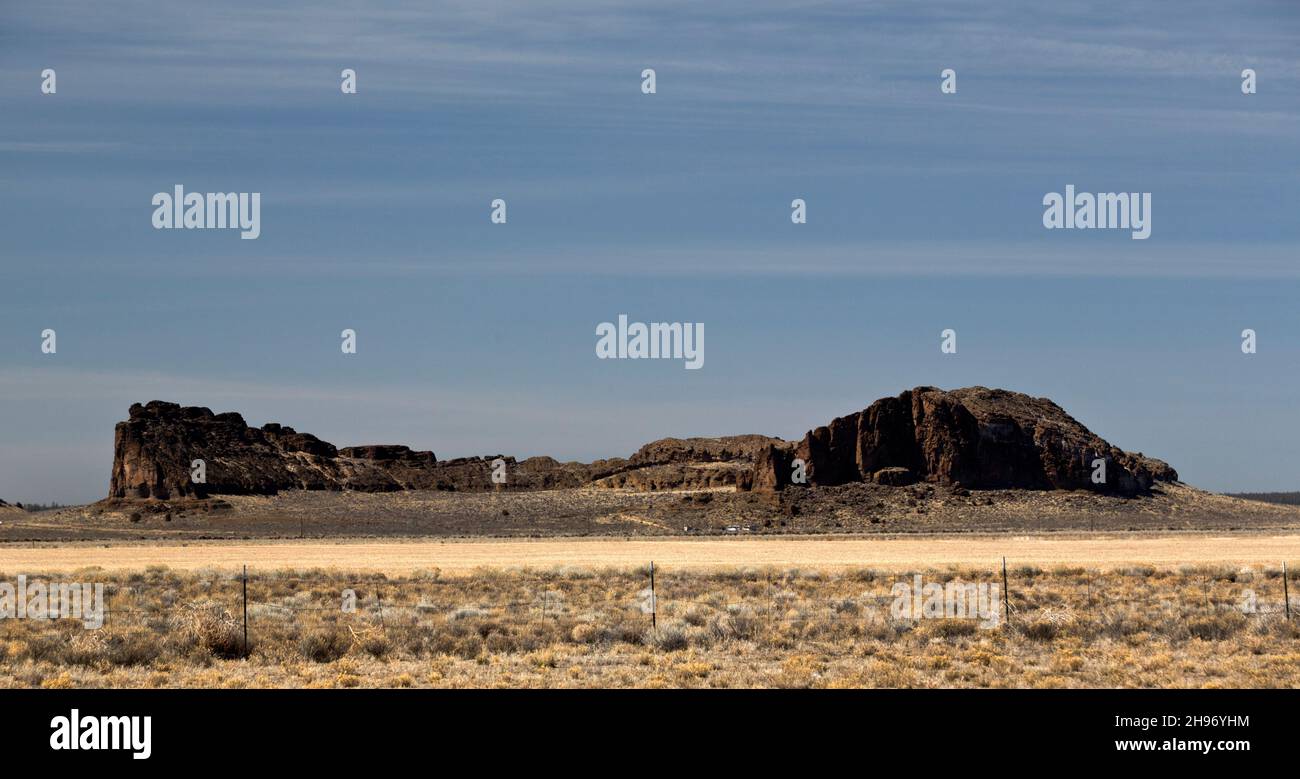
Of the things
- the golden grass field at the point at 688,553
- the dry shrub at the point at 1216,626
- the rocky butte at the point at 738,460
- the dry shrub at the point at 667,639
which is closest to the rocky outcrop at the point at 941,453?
the rocky butte at the point at 738,460

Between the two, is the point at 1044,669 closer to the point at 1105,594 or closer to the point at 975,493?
the point at 1105,594

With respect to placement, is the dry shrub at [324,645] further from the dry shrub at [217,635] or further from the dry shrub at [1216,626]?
the dry shrub at [1216,626]

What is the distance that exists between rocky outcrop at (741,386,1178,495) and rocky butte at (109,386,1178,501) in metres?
0.15

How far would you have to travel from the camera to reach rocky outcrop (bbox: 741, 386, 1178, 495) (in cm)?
13100

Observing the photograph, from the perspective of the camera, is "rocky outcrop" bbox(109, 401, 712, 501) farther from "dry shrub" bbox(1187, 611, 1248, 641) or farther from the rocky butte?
"dry shrub" bbox(1187, 611, 1248, 641)

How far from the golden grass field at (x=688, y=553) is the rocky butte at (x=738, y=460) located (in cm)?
4307

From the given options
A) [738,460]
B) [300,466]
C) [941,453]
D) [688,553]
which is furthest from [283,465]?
[688,553]

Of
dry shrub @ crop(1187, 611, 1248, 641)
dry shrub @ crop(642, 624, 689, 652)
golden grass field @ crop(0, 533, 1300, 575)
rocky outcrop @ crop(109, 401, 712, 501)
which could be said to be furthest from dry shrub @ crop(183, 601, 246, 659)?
rocky outcrop @ crop(109, 401, 712, 501)

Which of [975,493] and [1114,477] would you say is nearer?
[975,493]

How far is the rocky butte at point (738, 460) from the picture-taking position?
437ft

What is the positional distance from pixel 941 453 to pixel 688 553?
7243 centimetres
